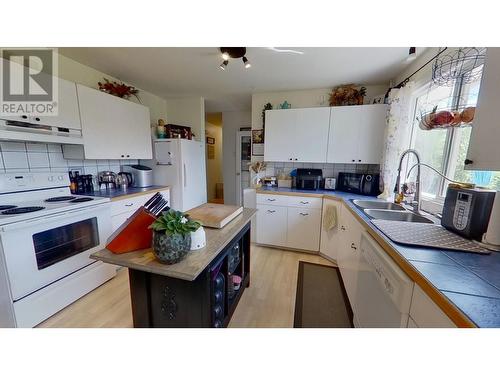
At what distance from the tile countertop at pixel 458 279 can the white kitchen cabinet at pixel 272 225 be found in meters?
1.63

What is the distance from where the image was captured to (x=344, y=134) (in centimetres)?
246

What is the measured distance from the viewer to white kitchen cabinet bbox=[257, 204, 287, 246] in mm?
2566

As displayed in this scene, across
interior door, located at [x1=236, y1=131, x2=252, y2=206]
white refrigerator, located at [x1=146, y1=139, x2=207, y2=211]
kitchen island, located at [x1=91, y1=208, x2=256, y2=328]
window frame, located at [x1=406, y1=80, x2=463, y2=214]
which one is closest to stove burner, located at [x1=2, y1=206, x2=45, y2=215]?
kitchen island, located at [x1=91, y1=208, x2=256, y2=328]

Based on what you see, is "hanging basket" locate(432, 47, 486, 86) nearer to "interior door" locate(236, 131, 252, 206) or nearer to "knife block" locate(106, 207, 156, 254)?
"knife block" locate(106, 207, 156, 254)

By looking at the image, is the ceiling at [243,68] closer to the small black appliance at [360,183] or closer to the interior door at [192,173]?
the interior door at [192,173]

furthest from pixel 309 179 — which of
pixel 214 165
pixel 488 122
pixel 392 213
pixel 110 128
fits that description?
pixel 214 165

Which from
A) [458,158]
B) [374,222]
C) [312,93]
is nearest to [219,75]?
[312,93]

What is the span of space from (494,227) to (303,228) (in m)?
1.73

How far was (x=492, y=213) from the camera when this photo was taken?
86 centimetres

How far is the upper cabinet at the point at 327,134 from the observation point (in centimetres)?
237

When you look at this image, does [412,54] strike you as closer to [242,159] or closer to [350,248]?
[350,248]

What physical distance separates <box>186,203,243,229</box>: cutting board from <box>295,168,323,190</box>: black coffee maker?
1496 millimetres
